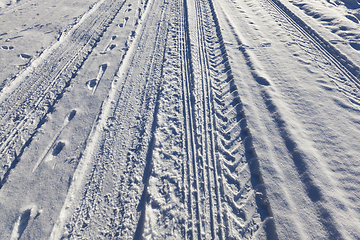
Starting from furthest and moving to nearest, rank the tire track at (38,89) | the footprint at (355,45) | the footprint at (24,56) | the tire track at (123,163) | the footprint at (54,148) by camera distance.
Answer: the footprint at (355,45) < the footprint at (24,56) < the tire track at (38,89) < the footprint at (54,148) < the tire track at (123,163)

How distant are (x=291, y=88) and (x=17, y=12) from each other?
7.70 m

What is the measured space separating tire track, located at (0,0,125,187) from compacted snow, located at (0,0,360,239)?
3 cm

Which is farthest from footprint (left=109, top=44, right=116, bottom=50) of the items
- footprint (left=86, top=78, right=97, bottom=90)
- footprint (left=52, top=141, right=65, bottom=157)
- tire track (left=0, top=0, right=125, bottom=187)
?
footprint (left=52, top=141, right=65, bottom=157)

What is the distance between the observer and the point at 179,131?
302 cm

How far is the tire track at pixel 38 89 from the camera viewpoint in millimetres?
2869

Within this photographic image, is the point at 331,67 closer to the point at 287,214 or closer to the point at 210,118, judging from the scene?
the point at 210,118

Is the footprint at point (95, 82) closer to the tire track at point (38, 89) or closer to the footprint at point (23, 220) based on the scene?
the tire track at point (38, 89)

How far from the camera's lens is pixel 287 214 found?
2.25m

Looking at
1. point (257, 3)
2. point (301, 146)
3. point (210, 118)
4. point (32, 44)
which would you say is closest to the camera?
point (301, 146)

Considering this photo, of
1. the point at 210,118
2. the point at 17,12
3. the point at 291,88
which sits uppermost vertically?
Answer: the point at 17,12

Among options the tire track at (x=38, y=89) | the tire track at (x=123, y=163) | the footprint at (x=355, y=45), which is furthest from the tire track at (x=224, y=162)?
the footprint at (x=355, y=45)

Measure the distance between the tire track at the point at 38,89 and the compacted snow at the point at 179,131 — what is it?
Result: 0.08 feet

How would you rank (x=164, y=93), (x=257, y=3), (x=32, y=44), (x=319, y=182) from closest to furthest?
(x=319, y=182) < (x=164, y=93) < (x=32, y=44) < (x=257, y=3)

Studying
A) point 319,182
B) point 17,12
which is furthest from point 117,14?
point 319,182
